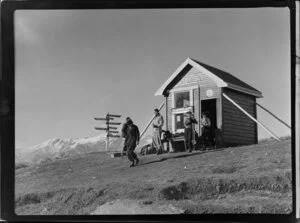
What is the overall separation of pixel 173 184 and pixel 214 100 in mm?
1904

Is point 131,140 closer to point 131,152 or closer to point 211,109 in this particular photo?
point 131,152

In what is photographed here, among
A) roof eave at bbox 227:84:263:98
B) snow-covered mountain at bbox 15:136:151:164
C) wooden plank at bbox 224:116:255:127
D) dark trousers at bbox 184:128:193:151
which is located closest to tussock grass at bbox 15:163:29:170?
snow-covered mountain at bbox 15:136:151:164

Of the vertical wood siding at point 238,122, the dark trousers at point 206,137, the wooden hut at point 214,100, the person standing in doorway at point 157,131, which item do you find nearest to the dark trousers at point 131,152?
the person standing in doorway at point 157,131

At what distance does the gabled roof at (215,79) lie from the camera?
30.8ft

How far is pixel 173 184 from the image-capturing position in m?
9.17

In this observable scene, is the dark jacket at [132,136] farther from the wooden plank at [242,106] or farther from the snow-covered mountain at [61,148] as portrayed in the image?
the wooden plank at [242,106]

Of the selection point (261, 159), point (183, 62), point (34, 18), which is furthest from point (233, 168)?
point (34, 18)

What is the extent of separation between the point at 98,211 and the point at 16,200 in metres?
1.43

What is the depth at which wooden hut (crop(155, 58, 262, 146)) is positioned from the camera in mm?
9570

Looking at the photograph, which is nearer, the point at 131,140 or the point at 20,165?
the point at 20,165

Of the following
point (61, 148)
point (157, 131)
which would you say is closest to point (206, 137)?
point (157, 131)

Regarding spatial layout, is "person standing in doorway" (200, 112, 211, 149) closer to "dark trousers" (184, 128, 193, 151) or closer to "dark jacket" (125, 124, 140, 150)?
"dark trousers" (184, 128, 193, 151)

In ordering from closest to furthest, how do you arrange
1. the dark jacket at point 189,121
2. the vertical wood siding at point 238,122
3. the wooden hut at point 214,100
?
the wooden hut at point 214,100 → the vertical wood siding at point 238,122 → the dark jacket at point 189,121

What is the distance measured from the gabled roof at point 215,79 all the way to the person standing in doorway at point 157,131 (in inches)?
18.0
